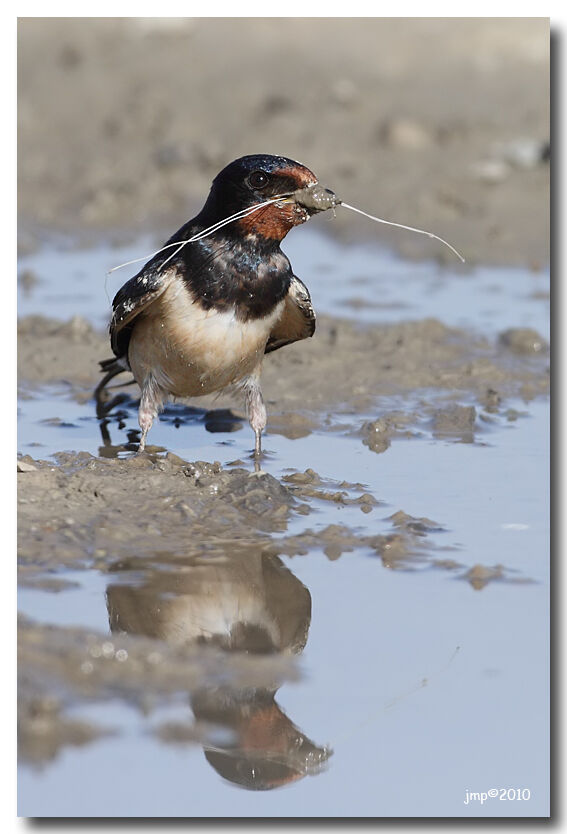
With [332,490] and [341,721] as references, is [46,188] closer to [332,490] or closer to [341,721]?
[332,490]

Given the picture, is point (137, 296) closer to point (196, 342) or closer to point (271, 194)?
point (196, 342)

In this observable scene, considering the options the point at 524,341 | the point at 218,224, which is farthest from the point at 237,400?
the point at 524,341

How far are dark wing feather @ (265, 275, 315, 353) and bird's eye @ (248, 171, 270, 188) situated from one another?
0.79 m

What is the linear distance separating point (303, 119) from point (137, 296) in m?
10.4

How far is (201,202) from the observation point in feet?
50.7

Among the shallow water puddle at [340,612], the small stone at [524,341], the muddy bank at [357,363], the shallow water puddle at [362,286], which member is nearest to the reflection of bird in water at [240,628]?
the shallow water puddle at [340,612]

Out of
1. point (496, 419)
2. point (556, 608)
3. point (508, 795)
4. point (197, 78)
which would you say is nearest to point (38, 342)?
point (496, 419)

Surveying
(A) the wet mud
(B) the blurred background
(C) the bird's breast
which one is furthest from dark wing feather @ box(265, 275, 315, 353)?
(B) the blurred background

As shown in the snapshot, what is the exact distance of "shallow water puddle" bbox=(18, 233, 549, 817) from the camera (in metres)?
4.63

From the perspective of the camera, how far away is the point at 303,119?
57.3ft

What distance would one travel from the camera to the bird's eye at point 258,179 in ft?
23.4

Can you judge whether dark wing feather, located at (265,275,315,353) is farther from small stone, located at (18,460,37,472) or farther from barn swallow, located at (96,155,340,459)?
small stone, located at (18,460,37,472)

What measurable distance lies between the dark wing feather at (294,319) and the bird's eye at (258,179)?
79 cm
